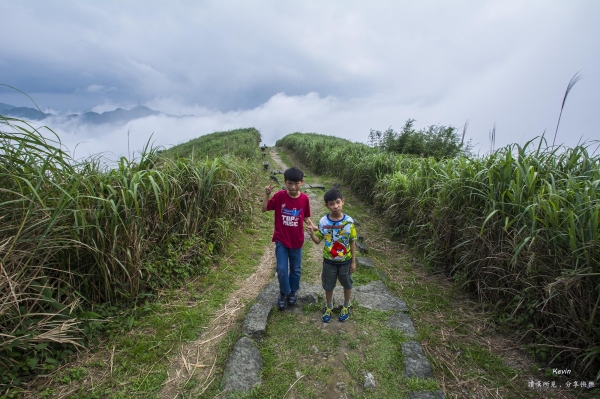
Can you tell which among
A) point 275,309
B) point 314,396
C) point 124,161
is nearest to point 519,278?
point 314,396

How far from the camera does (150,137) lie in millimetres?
4148

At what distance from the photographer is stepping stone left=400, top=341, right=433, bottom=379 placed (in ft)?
7.62

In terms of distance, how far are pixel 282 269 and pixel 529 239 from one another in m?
2.50

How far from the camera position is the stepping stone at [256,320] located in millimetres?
2715

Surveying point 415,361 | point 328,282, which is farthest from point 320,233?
point 415,361

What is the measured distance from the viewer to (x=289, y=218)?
2.99m

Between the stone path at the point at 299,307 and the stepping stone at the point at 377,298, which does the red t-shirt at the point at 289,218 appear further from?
the stepping stone at the point at 377,298

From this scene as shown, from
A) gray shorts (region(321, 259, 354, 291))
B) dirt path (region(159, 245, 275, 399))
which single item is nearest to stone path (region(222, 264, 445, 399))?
dirt path (region(159, 245, 275, 399))

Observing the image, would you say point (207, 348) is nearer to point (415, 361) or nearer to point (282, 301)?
point (282, 301)

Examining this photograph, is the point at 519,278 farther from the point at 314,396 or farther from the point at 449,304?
the point at 314,396

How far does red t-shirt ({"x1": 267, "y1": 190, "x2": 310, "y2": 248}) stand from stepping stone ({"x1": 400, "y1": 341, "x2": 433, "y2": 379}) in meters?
1.42

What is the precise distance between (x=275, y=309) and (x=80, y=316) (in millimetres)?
1821

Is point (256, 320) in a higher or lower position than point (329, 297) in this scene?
lower

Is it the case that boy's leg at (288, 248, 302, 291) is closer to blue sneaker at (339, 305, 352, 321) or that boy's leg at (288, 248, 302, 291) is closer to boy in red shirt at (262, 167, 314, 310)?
boy in red shirt at (262, 167, 314, 310)
